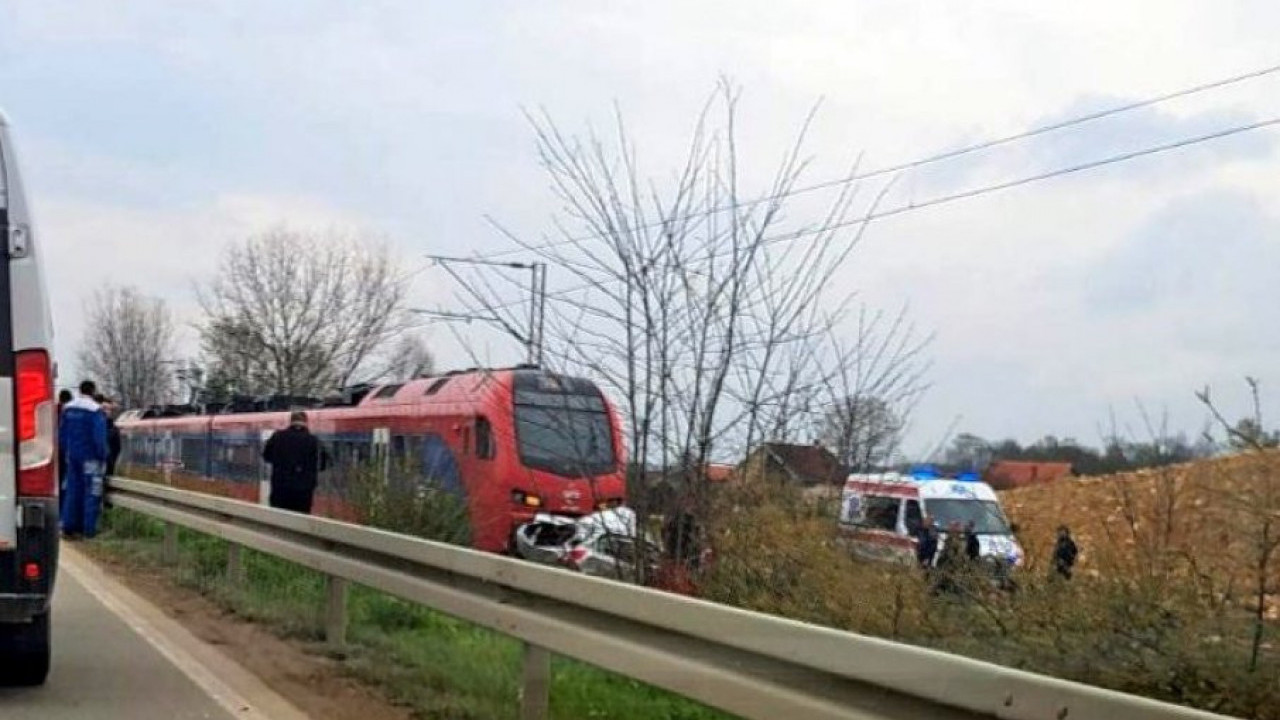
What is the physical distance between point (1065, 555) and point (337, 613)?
4.90 metres

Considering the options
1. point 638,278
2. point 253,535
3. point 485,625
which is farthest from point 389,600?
point 485,625

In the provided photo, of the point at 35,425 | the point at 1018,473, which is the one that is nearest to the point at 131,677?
the point at 35,425

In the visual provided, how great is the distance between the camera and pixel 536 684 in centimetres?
748

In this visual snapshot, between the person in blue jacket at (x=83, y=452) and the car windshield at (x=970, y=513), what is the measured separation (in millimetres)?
8267

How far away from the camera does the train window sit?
22.5m

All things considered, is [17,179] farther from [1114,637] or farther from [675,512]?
[1114,637]

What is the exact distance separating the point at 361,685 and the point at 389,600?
9.35ft

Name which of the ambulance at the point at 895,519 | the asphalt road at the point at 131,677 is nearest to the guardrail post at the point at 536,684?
the asphalt road at the point at 131,677

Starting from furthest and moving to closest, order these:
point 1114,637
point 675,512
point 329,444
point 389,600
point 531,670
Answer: point 329,444, point 389,600, point 675,512, point 531,670, point 1114,637

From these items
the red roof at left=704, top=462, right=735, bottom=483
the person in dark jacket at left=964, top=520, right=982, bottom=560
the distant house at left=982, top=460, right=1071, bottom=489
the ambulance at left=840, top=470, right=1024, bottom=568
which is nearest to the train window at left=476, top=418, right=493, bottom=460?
the distant house at left=982, top=460, right=1071, bottom=489

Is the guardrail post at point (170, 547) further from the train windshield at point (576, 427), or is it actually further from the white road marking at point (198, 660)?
the train windshield at point (576, 427)

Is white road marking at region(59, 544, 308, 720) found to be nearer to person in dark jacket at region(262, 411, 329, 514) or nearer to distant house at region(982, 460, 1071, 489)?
person in dark jacket at region(262, 411, 329, 514)

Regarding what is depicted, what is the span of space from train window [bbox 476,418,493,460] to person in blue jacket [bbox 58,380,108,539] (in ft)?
16.7

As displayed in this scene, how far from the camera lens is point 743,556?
9531 millimetres
